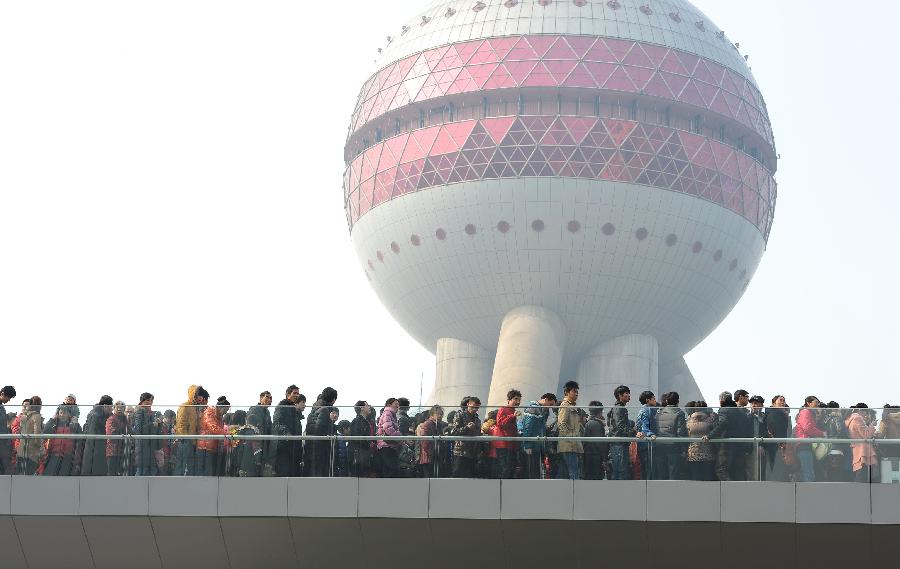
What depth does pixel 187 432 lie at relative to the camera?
21.0m

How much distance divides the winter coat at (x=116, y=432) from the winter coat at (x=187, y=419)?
30.7 inches

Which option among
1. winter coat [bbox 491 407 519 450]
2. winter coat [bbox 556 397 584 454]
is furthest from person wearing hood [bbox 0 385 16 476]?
winter coat [bbox 556 397 584 454]

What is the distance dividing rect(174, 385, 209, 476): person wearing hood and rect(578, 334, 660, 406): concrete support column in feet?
170

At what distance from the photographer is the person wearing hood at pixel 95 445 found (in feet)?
69.2

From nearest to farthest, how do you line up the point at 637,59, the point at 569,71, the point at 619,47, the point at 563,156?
the point at 563,156
the point at 569,71
the point at 637,59
the point at 619,47

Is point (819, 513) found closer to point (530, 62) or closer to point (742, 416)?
point (742, 416)

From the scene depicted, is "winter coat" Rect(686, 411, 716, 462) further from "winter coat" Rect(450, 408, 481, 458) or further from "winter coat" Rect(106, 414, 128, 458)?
"winter coat" Rect(106, 414, 128, 458)

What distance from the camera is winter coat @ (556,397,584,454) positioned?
20172mm

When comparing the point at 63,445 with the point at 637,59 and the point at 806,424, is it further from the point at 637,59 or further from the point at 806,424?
the point at 637,59

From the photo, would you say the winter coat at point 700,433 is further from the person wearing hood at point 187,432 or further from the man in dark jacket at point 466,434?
the person wearing hood at point 187,432

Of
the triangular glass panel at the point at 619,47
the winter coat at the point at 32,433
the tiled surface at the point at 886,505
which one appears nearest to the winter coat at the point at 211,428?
the winter coat at the point at 32,433

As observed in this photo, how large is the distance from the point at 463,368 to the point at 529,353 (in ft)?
17.5

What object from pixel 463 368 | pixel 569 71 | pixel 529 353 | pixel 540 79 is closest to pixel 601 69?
pixel 569 71

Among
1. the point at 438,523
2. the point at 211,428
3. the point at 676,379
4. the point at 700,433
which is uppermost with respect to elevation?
the point at 676,379
